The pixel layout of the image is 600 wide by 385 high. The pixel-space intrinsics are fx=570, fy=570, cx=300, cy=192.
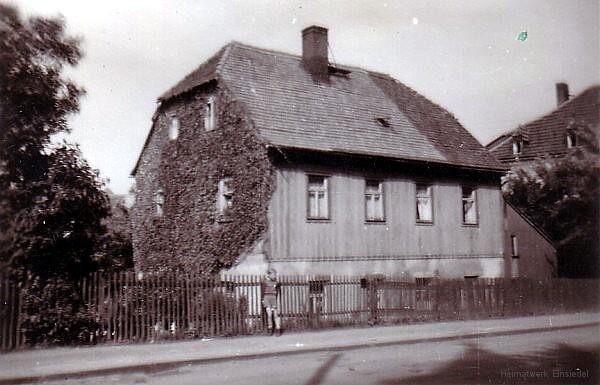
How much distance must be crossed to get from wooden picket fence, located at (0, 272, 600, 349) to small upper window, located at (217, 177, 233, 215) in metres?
5.01

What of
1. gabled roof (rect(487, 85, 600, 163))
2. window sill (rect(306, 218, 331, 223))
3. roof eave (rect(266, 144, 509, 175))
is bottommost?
window sill (rect(306, 218, 331, 223))

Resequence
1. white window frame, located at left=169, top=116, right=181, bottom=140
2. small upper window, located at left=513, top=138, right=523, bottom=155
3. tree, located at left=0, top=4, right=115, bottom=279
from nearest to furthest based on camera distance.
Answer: tree, located at left=0, top=4, right=115, bottom=279 < white window frame, located at left=169, top=116, right=181, bottom=140 < small upper window, located at left=513, top=138, right=523, bottom=155

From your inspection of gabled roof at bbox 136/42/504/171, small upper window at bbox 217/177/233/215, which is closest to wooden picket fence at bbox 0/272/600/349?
small upper window at bbox 217/177/233/215

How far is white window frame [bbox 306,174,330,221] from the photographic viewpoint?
20109 millimetres

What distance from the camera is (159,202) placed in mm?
25250

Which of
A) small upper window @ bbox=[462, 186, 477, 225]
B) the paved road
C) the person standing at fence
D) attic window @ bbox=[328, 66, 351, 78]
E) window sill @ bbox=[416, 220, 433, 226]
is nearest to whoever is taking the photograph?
the paved road

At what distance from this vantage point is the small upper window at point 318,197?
797 inches

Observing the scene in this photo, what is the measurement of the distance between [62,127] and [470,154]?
59.3 feet

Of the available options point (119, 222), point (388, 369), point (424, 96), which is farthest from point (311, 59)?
point (388, 369)

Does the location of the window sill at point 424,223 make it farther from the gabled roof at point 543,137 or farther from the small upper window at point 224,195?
the gabled roof at point 543,137

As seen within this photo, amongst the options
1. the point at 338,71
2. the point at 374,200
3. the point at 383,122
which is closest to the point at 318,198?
the point at 374,200

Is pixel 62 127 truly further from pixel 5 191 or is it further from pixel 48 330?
pixel 48 330

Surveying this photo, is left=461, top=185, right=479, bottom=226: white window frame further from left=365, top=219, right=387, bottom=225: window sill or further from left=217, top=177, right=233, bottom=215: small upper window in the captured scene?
left=217, top=177, right=233, bottom=215: small upper window

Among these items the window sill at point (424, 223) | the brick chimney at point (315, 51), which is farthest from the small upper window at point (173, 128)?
the window sill at point (424, 223)
